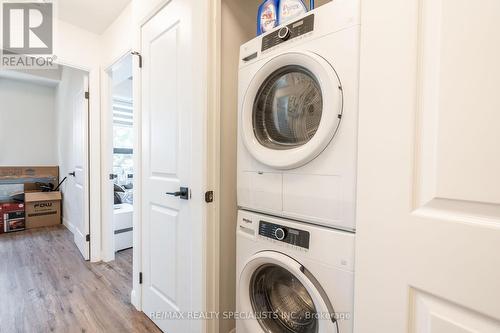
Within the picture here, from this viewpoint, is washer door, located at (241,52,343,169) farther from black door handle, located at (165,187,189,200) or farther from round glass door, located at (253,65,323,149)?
black door handle, located at (165,187,189,200)

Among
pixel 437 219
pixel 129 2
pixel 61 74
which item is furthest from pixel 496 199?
pixel 61 74

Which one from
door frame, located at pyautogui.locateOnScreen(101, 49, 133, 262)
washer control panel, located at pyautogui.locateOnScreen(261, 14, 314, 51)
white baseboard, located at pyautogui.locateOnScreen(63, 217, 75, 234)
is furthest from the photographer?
white baseboard, located at pyautogui.locateOnScreen(63, 217, 75, 234)

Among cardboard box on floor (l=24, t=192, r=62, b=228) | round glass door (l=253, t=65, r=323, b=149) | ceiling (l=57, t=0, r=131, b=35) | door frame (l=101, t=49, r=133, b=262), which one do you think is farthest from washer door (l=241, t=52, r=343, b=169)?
cardboard box on floor (l=24, t=192, r=62, b=228)

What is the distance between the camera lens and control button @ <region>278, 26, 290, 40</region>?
0.92 meters

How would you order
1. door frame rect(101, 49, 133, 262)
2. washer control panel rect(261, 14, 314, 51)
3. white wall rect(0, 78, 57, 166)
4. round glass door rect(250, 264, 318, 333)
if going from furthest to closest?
white wall rect(0, 78, 57, 166) < door frame rect(101, 49, 133, 262) < round glass door rect(250, 264, 318, 333) < washer control panel rect(261, 14, 314, 51)

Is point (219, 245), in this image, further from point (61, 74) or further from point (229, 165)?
point (61, 74)

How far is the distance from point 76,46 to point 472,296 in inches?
129

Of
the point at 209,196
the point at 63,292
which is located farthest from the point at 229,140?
the point at 63,292

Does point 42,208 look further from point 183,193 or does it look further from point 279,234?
point 279,234

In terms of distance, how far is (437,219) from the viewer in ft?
1.83

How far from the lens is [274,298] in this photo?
108 cm

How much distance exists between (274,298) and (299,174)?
2.04 feet

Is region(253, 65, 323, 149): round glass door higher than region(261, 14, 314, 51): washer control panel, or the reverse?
region(261, 14, 314, 51): washer control panel
